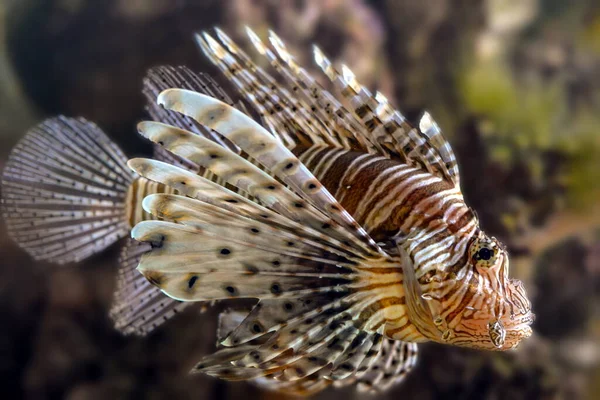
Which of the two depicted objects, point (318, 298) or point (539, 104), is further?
point (539, 104)

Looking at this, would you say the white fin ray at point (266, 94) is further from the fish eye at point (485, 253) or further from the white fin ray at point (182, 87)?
the fish eye at point (485, 253)

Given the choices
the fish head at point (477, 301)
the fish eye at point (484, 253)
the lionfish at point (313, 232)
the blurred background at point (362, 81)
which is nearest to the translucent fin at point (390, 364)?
the lionfish at point (313, 232)

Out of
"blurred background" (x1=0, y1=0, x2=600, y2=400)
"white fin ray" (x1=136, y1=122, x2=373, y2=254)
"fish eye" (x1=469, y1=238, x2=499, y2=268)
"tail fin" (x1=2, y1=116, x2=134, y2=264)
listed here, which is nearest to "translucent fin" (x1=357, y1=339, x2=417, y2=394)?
"fish eye" (x1=469, y1=238, x2=499, y2=268)

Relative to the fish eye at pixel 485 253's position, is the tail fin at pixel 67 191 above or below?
below

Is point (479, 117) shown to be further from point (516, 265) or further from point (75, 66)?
point (75, 66)

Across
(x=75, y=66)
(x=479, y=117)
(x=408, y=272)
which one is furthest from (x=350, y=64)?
(x=408, y=272)


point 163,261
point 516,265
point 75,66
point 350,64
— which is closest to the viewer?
point 163,261

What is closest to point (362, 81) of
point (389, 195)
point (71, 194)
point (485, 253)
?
point (71, 194)
